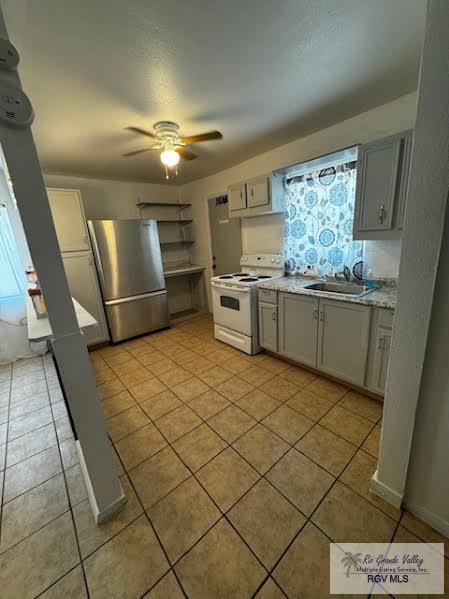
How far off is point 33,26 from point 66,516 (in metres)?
2.51

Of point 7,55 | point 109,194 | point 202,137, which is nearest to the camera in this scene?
point 7,55

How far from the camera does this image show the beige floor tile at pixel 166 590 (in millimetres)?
992

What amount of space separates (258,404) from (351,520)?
959mm

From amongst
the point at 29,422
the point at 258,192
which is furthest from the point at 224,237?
the point at 29,422

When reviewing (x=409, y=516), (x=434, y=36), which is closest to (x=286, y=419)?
(x=409, y=516)

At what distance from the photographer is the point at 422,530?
46.1 inches

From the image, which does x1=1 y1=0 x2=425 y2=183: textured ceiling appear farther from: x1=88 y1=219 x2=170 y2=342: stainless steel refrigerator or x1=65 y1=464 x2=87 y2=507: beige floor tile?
x1=65 y1=464 x2=87 y2=507: beige floor tile

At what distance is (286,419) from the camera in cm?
190

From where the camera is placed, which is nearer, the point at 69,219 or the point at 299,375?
the point at 299,375

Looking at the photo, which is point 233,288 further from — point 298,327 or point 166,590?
point 166,590

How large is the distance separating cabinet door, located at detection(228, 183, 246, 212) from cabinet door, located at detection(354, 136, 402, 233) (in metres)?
1.37

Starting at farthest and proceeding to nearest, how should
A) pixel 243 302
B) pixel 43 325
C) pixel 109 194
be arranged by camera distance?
pixel 109 194, pixel 243 302, pixel 43 325

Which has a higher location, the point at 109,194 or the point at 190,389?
the point at 109,194

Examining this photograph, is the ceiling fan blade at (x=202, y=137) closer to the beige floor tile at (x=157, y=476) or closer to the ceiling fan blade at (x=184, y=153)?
the ceiling fan blade at (x=184, y=153)
